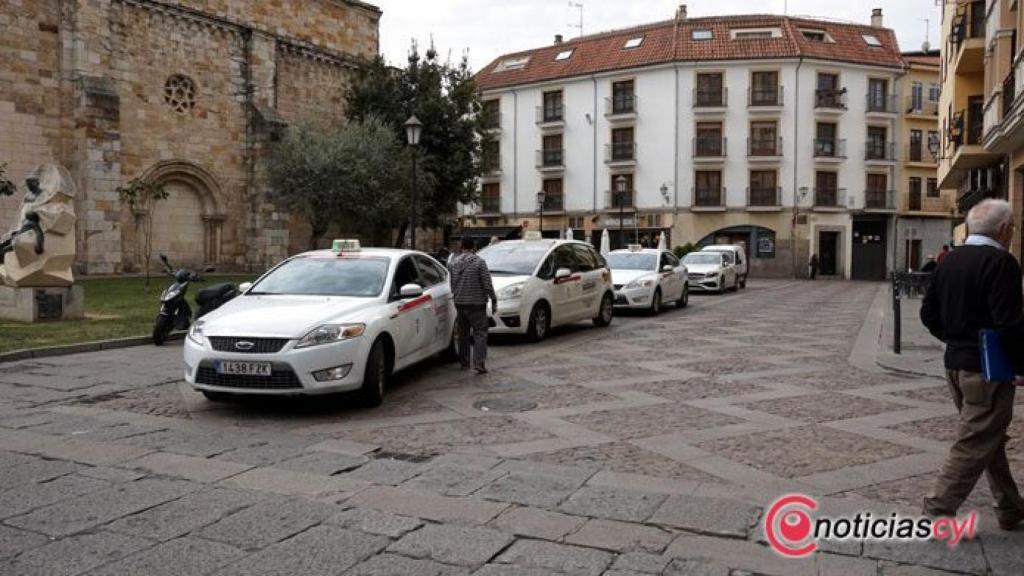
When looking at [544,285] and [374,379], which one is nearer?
[374,379]

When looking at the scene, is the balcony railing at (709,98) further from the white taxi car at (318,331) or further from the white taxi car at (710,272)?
the white taxi car at (318,331)

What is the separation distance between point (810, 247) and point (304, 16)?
29.4 m

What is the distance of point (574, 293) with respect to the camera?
14.0 m

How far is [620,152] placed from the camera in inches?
1887

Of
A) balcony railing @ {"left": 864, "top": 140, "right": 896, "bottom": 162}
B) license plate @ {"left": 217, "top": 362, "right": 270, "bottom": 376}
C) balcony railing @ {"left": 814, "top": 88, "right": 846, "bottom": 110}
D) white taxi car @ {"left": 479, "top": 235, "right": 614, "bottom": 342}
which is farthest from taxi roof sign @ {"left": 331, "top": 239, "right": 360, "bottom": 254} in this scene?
balcony railing @ {"left": 864, "top": 140, "right": 896, "bottom": 162}

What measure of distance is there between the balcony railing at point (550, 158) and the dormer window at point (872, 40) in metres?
19.3

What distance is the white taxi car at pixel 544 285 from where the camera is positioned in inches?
489

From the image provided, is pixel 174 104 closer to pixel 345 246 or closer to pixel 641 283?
pixel 641 283

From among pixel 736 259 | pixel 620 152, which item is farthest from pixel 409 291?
pixel 620 152

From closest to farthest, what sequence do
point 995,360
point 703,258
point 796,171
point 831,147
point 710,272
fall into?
1. point 995,360
2. point 710,272
3. point 703,258
4. point 796,171
5. point 831,147

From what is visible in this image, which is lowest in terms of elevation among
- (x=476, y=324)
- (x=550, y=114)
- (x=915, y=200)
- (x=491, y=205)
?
(x=476, y=324)

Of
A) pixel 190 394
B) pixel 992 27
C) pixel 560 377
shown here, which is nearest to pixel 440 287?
pixel 560 377

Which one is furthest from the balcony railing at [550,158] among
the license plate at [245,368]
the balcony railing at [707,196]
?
the license plate at [245,368]

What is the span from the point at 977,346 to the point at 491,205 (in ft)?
161
